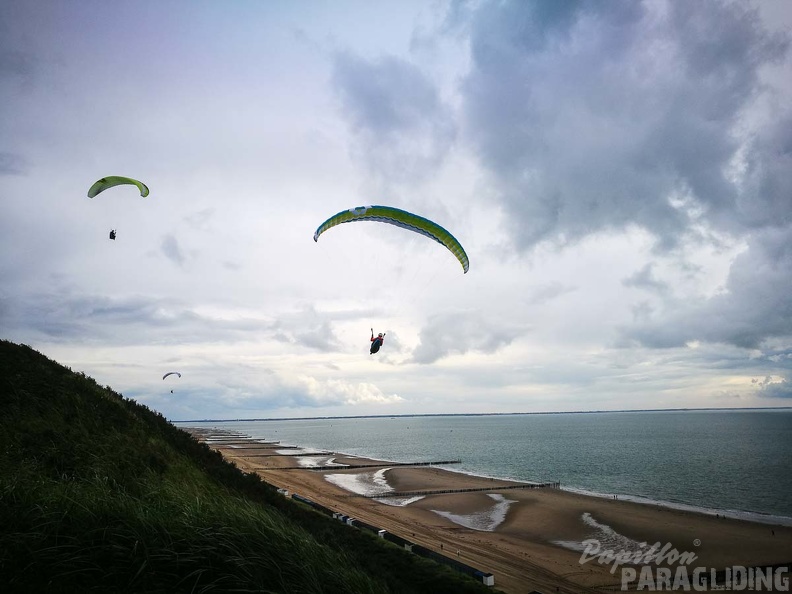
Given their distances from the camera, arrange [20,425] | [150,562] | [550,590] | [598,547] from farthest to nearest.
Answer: [598,547], [550,590], [20,425], [150,562]

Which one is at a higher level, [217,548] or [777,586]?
[217,548]

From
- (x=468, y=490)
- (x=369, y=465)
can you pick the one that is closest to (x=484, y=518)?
(x=468, y=490)

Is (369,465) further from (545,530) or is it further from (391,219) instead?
(391,219)

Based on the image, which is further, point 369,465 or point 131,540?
point 369,465

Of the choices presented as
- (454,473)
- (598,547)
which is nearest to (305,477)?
(454,473)

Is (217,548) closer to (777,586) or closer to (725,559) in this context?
(777,586)

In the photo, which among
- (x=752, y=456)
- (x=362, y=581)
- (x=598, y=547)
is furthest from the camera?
(x=752, y=456)

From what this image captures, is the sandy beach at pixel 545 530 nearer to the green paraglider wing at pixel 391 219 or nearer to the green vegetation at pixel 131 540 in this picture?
the green vegetation at pixel 131 540
